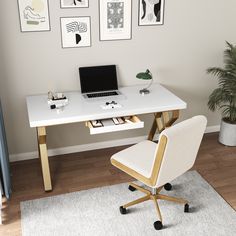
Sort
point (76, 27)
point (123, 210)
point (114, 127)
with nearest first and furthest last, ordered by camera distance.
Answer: point (123, 210) → point (114, 127) → point (76, 27)

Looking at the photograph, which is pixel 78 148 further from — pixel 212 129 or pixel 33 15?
pixel 212 129

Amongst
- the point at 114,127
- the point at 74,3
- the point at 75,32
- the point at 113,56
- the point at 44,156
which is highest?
the point at 74,3

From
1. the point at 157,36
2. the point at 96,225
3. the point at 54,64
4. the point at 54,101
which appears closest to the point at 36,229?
the point at 96,225

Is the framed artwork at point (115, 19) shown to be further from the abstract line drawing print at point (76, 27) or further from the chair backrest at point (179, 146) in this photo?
the chair backrest at point (179, 146)

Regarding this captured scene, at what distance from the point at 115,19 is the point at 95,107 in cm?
91

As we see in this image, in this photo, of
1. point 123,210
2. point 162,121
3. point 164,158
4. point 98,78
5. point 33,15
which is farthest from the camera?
point 162,121

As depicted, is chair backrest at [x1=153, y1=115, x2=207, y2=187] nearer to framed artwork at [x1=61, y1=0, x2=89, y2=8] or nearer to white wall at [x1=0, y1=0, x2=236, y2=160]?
white wall at [x1=0, y1=0, x2=236, y2=160]

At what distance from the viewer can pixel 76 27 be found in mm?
3158

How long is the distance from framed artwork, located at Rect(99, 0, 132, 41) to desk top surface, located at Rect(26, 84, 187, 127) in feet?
1.82

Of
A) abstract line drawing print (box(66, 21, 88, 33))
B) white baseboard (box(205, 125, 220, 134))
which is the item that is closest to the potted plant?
white baseboard (box(205, 125, 220, 134))

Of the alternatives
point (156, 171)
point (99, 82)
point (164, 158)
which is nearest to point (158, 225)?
point (156, 171)

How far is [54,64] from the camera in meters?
3.23

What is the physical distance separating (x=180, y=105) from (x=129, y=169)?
850mm

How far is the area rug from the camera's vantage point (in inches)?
100.0
